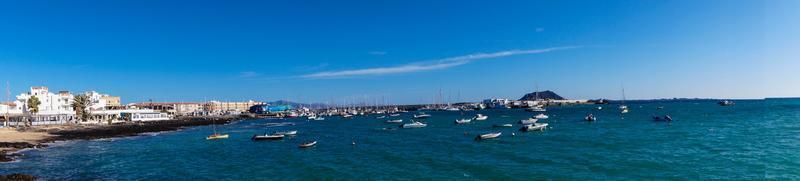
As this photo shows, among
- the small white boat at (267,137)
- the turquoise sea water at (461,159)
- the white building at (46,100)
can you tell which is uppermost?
the white building at (46,100)

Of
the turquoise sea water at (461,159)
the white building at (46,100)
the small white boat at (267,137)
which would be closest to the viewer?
the turquoise sea water at (461,159)

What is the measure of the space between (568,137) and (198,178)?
144 ft

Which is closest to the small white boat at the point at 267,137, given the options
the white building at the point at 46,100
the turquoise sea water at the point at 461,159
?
the turquoise sea water at the point at 461,159

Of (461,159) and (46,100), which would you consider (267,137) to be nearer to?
(461,159)

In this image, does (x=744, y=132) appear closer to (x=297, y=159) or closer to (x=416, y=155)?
(x=416, y=155)

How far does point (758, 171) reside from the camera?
114 feet

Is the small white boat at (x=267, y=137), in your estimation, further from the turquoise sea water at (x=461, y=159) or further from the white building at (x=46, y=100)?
the white building at (x=46, y=100)

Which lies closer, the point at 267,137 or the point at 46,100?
the point at 267,137

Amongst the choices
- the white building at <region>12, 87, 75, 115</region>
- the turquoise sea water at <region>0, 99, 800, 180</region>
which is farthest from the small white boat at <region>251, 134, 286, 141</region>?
the white building at <region>12, 87, 75, 115</region>

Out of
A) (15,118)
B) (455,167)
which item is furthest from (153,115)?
(455,167)

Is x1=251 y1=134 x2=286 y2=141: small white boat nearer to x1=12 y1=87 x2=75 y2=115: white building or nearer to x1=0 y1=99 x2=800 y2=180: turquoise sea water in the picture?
x1=0 y1=99 x2=800 y2=180: turquoise sea water

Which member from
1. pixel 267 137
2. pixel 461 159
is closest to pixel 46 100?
pixel 267 137

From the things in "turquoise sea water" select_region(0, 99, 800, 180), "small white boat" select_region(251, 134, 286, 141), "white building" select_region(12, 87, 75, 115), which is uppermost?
"white building" select_region(12, 87, 75, 115)

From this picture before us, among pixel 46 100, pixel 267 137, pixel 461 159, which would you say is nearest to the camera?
pixel 461 159
